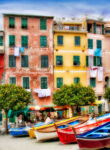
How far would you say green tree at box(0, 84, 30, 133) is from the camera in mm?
29645

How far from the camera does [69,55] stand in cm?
4038

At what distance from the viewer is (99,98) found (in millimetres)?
41469

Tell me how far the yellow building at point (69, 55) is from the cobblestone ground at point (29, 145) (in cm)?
1452

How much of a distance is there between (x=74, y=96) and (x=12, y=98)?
864cm

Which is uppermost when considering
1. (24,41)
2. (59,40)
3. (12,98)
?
(59,40)

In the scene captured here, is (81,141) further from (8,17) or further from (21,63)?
(8,17)

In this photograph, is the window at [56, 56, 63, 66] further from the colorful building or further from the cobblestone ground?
the cobblestone ground

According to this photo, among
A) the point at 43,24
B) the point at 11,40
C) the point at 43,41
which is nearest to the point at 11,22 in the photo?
the point at 11,40

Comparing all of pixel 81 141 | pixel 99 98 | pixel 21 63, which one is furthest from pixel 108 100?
pixel 81 141

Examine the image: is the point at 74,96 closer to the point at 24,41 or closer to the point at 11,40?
the point at 24,41

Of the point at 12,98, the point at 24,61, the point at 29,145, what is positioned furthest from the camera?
the point at 24,61

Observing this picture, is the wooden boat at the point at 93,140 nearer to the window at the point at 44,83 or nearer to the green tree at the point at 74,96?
the green tree at the point at 74,96

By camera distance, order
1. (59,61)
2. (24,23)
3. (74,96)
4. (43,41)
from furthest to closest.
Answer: (59,61) < (43,41) < (24,23) < (74,96)

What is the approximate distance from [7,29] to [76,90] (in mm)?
14073
